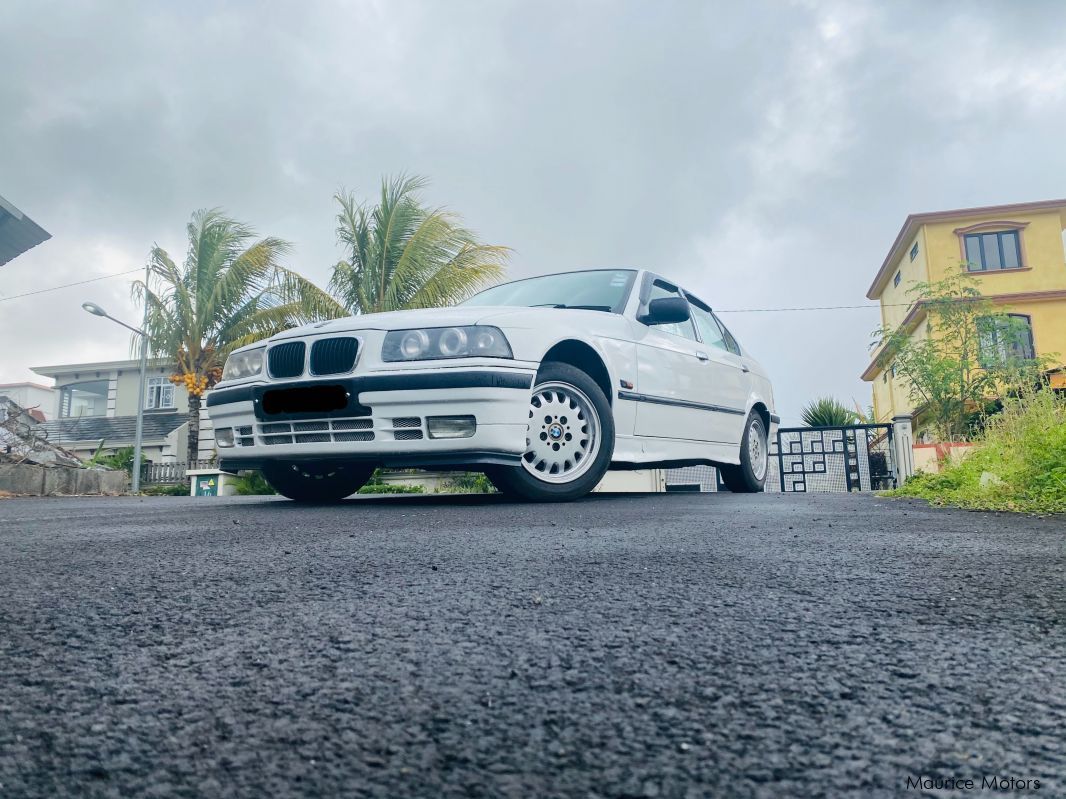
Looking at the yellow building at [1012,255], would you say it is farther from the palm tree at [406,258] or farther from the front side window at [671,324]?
the front side window at [671,324]

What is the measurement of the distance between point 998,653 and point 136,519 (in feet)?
13.5

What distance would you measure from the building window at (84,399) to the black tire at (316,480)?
2858cm

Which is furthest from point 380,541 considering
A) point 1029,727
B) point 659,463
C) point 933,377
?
point 933,377

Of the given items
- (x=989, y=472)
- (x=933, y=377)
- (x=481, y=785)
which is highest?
(x=933, y=377)

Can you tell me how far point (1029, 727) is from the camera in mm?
1008

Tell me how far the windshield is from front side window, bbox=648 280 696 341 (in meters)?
0.33

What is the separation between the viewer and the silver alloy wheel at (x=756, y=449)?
7.19m

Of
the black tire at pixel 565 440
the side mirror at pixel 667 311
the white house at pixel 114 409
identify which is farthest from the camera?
the white house at pixel 114 409

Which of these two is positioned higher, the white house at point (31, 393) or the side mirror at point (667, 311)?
the white house at point (31, 393)

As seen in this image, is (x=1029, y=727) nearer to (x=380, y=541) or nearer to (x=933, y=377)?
(x=380, y=541)

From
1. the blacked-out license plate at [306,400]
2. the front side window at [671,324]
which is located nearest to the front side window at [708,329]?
the front side window at [671,324]

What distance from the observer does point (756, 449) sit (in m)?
7.40

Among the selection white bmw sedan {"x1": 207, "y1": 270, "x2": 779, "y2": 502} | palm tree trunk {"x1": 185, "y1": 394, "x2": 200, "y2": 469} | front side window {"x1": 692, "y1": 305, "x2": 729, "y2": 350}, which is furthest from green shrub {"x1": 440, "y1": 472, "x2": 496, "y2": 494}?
white bmw sedan {"x1": 207, "y1": 270, "x2": 779, "y2": 502}

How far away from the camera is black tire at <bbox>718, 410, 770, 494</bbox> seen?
23.2 feet
